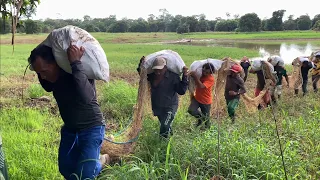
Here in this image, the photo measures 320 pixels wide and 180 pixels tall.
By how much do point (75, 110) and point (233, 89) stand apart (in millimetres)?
3190

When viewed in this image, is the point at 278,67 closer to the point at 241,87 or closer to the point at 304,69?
the point at 304,69

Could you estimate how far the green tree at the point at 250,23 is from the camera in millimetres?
55281

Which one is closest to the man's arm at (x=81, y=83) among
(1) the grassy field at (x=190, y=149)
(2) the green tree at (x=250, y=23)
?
(1) the grassy field at (x=190, y=149)

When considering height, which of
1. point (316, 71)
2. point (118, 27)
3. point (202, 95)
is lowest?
point (202, 95)

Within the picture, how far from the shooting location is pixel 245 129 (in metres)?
4.16

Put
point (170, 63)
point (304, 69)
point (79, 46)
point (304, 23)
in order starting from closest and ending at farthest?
1. point (79, 46)
2. point (170, 63)
3. point (304, 69)
4. point (304, 23)

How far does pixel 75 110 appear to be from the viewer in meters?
2.63

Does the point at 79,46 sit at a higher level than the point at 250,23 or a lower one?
lower

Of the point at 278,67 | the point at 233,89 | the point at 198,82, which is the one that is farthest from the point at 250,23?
the point at 198,82

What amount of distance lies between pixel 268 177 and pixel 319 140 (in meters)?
1.40

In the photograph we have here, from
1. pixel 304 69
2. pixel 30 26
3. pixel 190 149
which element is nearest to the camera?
pixel 190 149

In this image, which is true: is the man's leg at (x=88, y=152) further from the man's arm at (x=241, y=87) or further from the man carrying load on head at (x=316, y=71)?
the man carrying load on head at (x=316, y=71)

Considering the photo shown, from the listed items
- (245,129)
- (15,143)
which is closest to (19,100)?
(15,143)

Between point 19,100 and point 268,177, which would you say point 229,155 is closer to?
point 268,177
